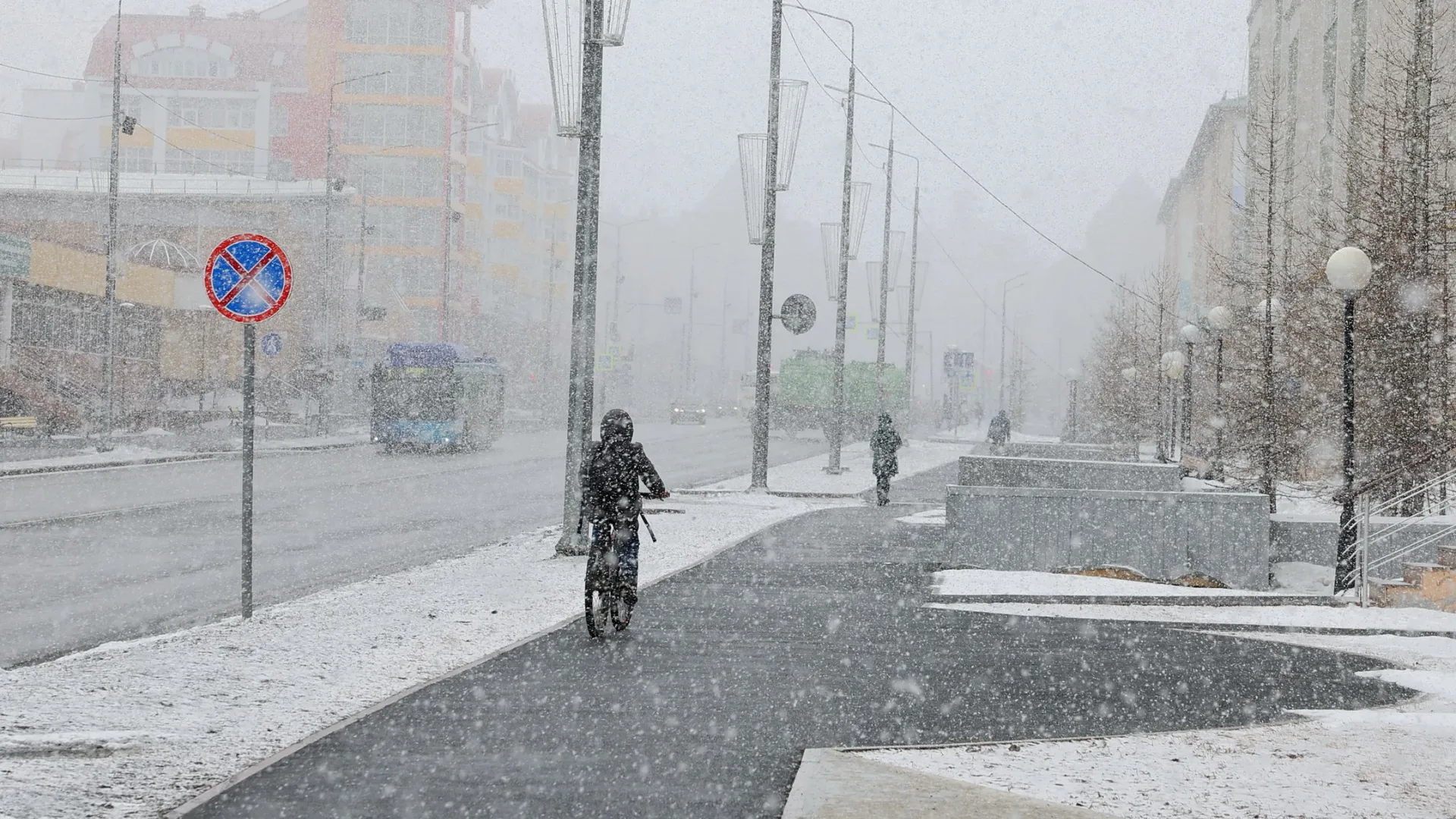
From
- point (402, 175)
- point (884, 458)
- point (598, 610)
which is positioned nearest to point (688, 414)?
point (402, 175)

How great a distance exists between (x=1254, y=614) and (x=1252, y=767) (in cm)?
638

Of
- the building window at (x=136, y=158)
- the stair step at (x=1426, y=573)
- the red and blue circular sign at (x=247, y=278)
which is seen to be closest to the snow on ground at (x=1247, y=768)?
the red and blue circular sign at (x=247, y=278)

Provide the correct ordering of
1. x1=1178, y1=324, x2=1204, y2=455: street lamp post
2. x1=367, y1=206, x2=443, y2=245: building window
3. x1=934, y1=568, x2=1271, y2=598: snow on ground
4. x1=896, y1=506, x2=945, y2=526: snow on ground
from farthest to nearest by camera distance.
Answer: x1=367, y1=206, x2=443, y2=245: building window
x1=1178, y1=324, x2=1204, y2=455: street lamp post
x1=896, y1=506, x2=945, y2=526: snow on ground
x1=934, y1=568, x2=1271, y2=598: snow on ground

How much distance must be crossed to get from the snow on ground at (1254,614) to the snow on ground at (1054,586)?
0.28 meters

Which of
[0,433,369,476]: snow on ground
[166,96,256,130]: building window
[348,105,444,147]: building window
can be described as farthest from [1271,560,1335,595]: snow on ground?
[166,96,256,130]: building window

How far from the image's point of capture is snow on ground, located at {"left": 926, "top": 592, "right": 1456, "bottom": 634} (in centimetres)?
1199

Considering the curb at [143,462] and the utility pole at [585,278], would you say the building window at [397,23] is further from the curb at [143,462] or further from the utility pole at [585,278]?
the utility pole at [585,278]

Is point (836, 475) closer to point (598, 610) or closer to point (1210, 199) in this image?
point (598, 610)

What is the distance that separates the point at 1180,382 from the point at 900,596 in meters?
42.4

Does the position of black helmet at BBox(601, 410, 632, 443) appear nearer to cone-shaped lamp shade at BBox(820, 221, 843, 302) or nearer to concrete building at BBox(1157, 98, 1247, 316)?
cone-shaped lamp shade at BBox(820, 221, 843, 302)

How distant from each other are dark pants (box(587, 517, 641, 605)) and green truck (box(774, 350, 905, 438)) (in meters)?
56.2

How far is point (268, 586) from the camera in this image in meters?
13.5

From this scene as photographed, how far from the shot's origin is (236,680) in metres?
8.55

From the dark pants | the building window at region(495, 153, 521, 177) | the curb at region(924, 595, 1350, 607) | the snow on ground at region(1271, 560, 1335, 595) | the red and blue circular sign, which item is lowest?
the snow on ground at region(1271, 560, 1335, 595)
